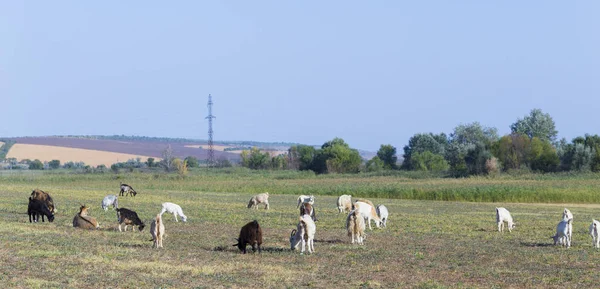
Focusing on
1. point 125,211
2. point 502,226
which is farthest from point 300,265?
point 502,226

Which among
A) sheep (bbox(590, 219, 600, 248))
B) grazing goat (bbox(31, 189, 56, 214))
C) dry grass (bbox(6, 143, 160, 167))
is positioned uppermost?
dry grass (bbox(6, 143, 160, 167))

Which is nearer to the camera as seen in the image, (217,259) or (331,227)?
(217,259)

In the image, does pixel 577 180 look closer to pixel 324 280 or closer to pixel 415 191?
pixel 415 191

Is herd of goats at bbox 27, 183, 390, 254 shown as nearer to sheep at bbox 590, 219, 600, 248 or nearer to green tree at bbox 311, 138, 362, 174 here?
sheep at bbox 590, 219, 600, 248

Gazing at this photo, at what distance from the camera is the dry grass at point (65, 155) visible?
145375 mm

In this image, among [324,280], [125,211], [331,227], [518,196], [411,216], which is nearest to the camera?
[324,280]

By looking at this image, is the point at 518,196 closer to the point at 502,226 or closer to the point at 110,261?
the point at 502,226

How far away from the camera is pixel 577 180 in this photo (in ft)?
232

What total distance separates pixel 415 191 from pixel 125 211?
38147 mm

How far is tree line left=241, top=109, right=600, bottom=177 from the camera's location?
85938 millimetres

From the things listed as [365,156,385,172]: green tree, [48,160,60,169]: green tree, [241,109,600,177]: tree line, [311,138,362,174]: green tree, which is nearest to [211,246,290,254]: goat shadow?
[241,109,600,177]: tree line

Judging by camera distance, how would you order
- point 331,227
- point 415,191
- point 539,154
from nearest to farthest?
1. point 331,227
2. point 415,191
3. point 539,154

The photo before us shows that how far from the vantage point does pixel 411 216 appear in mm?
35688

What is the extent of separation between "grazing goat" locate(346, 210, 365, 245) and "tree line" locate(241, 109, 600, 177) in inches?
2516
